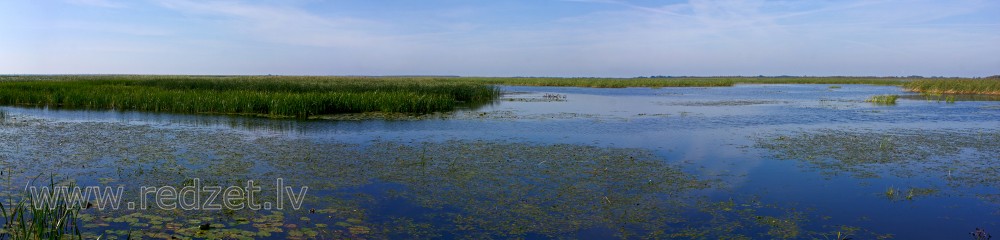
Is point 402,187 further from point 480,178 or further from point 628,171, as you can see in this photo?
point 628,171

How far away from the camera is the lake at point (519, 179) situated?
6.21 metres

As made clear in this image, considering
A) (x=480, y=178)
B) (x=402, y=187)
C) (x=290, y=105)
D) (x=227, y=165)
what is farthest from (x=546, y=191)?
(x=290, y=105)

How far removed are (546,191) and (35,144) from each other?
9.68 m

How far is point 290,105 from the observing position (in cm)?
1986

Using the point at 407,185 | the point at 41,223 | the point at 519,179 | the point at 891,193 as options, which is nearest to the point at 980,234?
the point at 891,193

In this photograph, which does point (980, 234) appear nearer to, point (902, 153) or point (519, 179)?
point (519, 179)

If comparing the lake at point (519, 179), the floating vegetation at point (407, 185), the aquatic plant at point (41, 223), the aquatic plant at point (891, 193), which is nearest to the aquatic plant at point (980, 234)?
the lake at point (519, 179)

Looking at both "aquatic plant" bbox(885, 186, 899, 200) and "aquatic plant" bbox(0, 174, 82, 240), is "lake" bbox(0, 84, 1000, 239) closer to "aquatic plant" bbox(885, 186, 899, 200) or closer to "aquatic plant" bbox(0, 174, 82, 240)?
"aquatic plant" bbox(885, 186, 899, 200)

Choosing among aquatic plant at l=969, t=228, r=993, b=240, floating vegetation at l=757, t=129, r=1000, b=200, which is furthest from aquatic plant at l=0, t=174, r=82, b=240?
floating vegetation at l=757, t=129, r=1000, b=200

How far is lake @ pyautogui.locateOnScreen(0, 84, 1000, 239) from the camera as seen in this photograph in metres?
6.21

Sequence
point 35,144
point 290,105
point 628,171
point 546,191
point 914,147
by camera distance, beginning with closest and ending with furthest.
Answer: point 546,191, point 628,171, point 35,144, point 914,147, point 290,105

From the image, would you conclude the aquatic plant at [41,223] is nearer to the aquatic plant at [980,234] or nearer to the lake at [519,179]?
the lake at [519,179]

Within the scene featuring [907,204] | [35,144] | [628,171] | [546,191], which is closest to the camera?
[907,204]

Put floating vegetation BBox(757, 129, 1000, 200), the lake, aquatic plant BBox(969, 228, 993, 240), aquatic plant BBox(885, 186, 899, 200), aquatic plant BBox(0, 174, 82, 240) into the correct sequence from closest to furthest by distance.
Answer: aquatic plant BBox(0, 174, 82, 240) < aquatic plant BBox(969, 228, 993, 240) < the lake < aquatic plant BBox(885, 186, 899, 200) < floating vegetation BBox(757, 129, 1000, 200)
